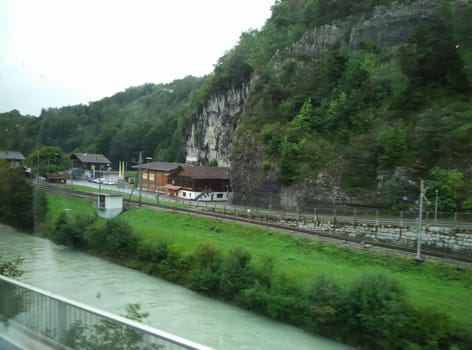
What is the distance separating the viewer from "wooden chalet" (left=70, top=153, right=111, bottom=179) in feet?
50.1

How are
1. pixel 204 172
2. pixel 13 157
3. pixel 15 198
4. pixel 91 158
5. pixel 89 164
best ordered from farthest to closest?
pixel 204 172 < pixel 89 164 < pixel 91 158 < pixel 15 198 < pixel 13 157

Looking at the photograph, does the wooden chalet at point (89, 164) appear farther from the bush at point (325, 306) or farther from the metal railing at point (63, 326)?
the metal railing at point (63, 326)

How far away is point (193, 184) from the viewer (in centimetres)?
2289

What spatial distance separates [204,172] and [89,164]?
27.5 ft

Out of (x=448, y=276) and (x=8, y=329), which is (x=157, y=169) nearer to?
(x=448, y=276)

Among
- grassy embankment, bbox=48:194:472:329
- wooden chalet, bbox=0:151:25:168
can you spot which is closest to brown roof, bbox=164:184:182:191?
grassy embankment, bbox=48:194:472:329

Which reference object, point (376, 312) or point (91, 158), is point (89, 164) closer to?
point (91, 158)

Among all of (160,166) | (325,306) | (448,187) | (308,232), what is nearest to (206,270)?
(325,306)

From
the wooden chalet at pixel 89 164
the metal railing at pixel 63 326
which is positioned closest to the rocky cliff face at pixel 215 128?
the wooden chalet at pixel 89 164

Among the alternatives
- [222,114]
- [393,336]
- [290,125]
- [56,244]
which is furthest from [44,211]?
[222,114]

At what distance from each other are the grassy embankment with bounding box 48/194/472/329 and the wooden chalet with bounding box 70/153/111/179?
3.84ft

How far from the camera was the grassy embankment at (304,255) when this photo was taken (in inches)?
394

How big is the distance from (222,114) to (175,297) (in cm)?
2318

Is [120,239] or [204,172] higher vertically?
[204,172]
